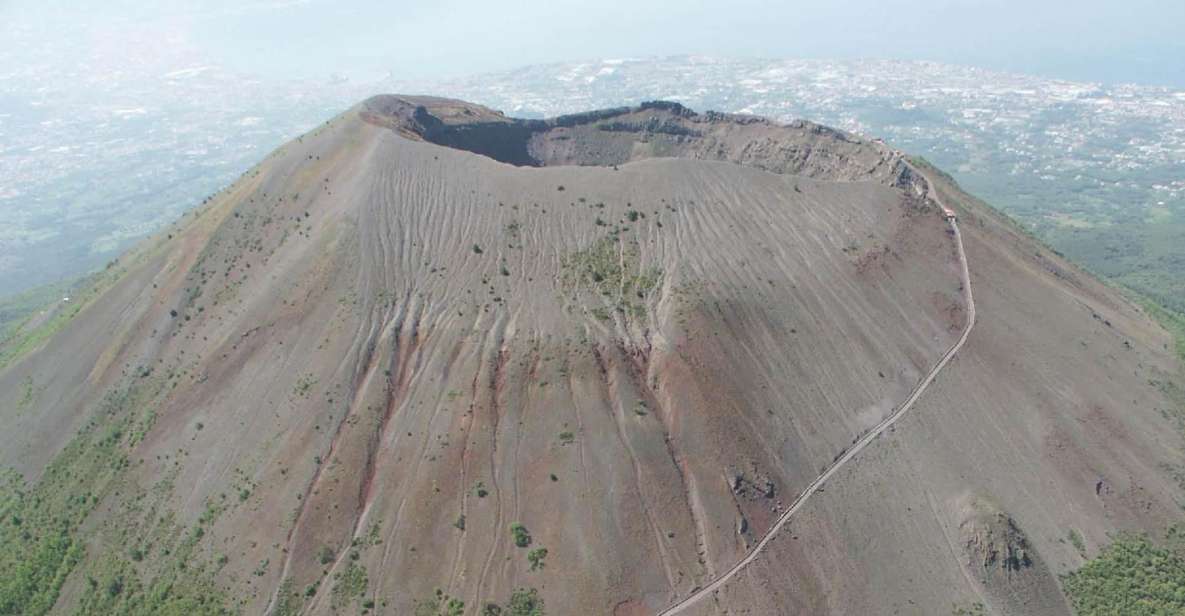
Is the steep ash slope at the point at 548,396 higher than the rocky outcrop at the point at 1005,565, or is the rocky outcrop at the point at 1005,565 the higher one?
the steep ash slope at the point at 548,396

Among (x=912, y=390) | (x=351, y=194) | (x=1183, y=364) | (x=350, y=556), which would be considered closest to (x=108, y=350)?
(x=351, y=194)

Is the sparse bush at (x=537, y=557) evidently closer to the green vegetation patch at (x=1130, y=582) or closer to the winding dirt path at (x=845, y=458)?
the winding dirt path at (x=845, y=458)

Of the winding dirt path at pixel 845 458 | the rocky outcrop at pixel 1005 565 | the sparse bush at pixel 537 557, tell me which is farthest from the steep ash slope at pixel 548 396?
the rocky outcrop at pixel 1005 565

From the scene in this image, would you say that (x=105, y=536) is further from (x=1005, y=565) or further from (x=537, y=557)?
(x=1005, y=565)

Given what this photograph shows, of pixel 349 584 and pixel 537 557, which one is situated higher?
pixel 349 584

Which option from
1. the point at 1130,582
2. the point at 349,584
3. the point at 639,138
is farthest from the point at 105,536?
the point at 639,138

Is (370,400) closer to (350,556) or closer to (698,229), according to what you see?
(350,556)
